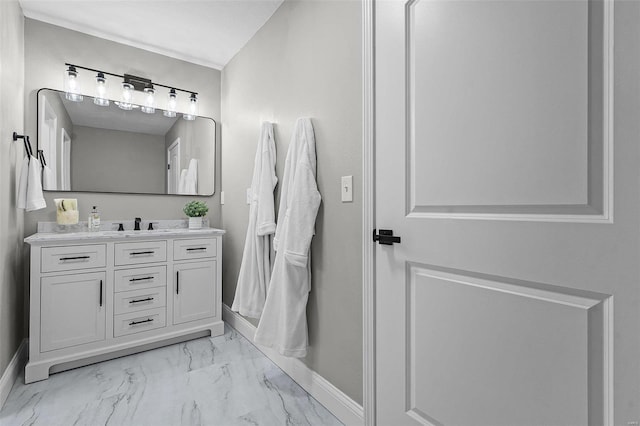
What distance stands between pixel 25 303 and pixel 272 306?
6.48 feet

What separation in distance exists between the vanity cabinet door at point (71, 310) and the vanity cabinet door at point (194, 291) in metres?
0.48

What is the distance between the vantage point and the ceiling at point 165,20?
220 centimetres

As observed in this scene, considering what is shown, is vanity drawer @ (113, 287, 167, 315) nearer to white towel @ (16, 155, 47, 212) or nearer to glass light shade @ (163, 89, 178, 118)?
white towel @ (16, 155, 47, 212)

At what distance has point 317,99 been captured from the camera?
1742mm

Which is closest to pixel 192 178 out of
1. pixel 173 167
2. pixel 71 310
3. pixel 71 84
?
pixel 173 167

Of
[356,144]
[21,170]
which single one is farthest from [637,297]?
[21,170]

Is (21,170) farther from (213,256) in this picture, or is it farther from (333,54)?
(333,54)

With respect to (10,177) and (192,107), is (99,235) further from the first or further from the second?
(192,107)

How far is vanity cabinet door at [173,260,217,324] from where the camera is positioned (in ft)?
8.10

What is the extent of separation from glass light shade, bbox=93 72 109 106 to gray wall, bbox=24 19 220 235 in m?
0.05

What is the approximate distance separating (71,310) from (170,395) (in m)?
0.92

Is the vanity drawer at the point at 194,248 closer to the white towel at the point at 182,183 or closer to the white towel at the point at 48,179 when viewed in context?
the white towel at the point at 182,183

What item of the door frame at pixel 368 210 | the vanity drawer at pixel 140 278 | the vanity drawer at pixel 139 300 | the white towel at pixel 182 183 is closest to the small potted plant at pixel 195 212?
the white towel at pixel 182 183

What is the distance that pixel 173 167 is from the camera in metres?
2.89
